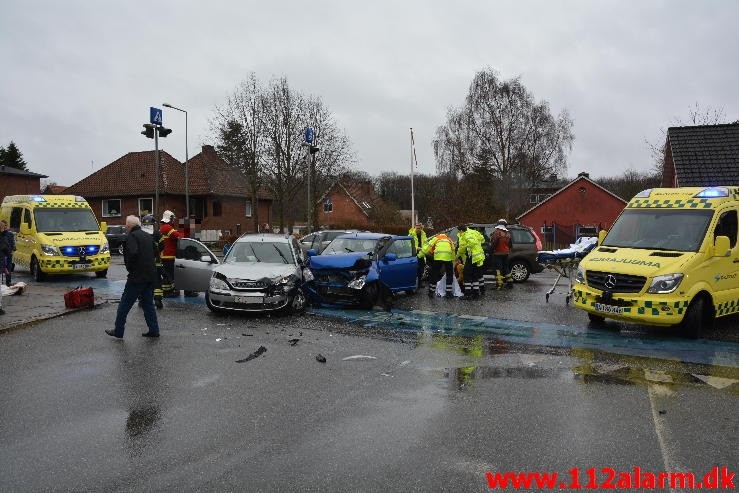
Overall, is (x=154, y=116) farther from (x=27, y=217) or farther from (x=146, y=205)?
(x=146, y=205)

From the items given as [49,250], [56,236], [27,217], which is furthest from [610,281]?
[27,217]

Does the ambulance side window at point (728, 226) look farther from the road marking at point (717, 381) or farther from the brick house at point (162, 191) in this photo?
the brick house at point (162, 191)

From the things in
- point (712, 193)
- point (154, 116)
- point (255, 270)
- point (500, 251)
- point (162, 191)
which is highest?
point (154, 116)

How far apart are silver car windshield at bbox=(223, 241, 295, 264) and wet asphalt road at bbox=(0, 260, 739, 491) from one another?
2280mm

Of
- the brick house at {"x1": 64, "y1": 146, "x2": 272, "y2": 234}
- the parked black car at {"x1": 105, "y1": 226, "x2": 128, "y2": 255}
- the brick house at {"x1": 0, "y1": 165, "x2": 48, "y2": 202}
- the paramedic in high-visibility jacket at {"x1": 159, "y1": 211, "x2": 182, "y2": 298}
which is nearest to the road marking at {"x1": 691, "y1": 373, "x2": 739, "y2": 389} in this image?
the paramedic in high-visibility jacket at {"x1": 159, "y1": 211, "x2": 182, "y2": 298}

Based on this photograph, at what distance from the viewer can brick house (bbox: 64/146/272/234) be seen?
162 ft

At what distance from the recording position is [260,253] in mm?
13242

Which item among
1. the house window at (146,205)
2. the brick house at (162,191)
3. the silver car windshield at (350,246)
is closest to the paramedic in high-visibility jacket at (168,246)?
the silver car windshield at (350,246)

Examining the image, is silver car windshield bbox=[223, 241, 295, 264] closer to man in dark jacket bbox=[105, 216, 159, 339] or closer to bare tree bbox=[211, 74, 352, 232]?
man in dark jacket bbox=[105, 216, 159, 339]

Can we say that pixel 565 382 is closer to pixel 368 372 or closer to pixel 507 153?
pixel 368 372

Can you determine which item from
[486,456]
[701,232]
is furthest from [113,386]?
[701,232]

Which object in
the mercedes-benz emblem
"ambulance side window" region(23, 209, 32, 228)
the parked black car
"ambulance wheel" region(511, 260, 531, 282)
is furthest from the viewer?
the parked black car

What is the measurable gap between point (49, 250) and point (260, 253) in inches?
305

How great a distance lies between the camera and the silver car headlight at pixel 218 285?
471 inches
